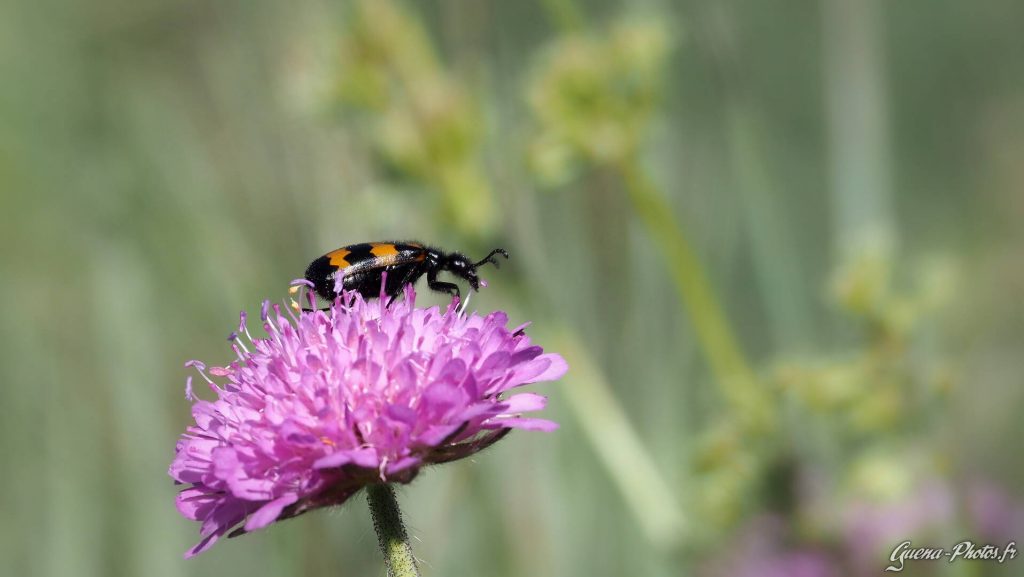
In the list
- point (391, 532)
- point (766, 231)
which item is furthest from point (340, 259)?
point (766, 231)

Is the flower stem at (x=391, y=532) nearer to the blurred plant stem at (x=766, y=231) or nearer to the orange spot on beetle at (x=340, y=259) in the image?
the orange spot on beetle at (x=340, y=259)

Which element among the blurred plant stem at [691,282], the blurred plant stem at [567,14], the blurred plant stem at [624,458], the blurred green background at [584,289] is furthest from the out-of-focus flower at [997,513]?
the blurred plant stem at [567,14]

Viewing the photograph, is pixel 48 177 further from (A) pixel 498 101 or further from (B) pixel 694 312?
(B) pixel 694 312

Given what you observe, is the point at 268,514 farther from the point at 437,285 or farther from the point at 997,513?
the point at 997,513

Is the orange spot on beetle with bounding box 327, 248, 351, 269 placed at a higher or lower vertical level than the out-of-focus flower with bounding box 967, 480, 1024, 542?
higher

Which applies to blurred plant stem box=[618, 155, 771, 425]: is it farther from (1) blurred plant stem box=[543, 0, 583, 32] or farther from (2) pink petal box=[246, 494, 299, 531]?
(2) pink petal box=[246, 494, 299, 531]

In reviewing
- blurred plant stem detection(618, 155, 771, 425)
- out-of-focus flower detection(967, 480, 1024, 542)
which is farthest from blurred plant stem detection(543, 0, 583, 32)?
out-of-focus flower detection(967, 480, 1024, 542)

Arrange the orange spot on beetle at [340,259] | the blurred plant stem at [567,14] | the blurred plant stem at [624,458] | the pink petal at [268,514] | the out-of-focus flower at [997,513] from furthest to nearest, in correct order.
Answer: the blurred plant stem at [624,458]
the blurred plant stem at [567,14]
the out-of-focus flower at [997,513]
the orange spot on beetle at [340,259]
the pink petal at [268,514]
